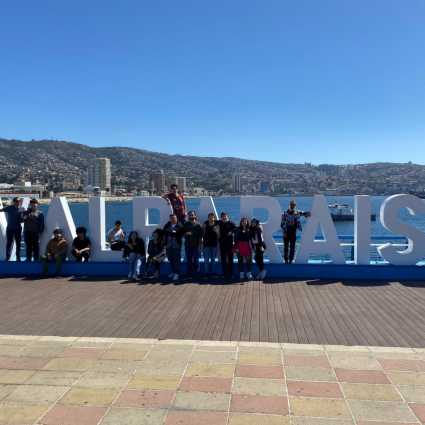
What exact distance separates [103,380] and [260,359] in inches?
76.4

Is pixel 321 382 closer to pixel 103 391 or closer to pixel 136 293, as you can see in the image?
pixel 103 391

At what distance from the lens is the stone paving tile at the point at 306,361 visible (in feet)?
16.5

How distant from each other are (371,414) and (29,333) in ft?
16.7

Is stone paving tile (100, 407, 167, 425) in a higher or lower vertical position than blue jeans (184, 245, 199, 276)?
lower

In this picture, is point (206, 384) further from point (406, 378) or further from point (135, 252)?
point (135, 252)

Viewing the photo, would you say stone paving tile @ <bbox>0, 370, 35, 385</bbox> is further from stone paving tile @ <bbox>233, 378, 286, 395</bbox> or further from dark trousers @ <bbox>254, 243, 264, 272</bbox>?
dark trousers @ <bbox>254, 243, 264, 272</bbox>

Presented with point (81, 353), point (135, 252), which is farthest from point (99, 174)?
point (81, 353)

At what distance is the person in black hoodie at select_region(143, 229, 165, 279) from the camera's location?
10.4 metres

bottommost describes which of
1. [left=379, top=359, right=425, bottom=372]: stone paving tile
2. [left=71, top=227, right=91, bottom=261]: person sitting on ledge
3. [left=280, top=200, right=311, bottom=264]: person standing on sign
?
[left=379, top=359, right=425, bottom=372]: stone paving tile

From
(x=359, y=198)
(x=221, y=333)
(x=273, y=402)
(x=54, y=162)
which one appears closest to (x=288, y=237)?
(x=359, y=198)

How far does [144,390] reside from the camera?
14.5 ft

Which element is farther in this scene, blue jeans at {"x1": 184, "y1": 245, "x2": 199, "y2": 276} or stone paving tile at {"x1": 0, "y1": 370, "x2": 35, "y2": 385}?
blue jeans at {"x1": 184, "y1": 245, "x2": 199, "y2": 276}

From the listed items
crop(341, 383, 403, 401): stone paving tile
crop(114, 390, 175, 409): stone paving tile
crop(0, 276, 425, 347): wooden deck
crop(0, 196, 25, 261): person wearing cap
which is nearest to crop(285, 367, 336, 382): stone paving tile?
crop(341, 383, 403, 401): stone paving tile

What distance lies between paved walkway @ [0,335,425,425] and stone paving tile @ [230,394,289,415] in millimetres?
10
